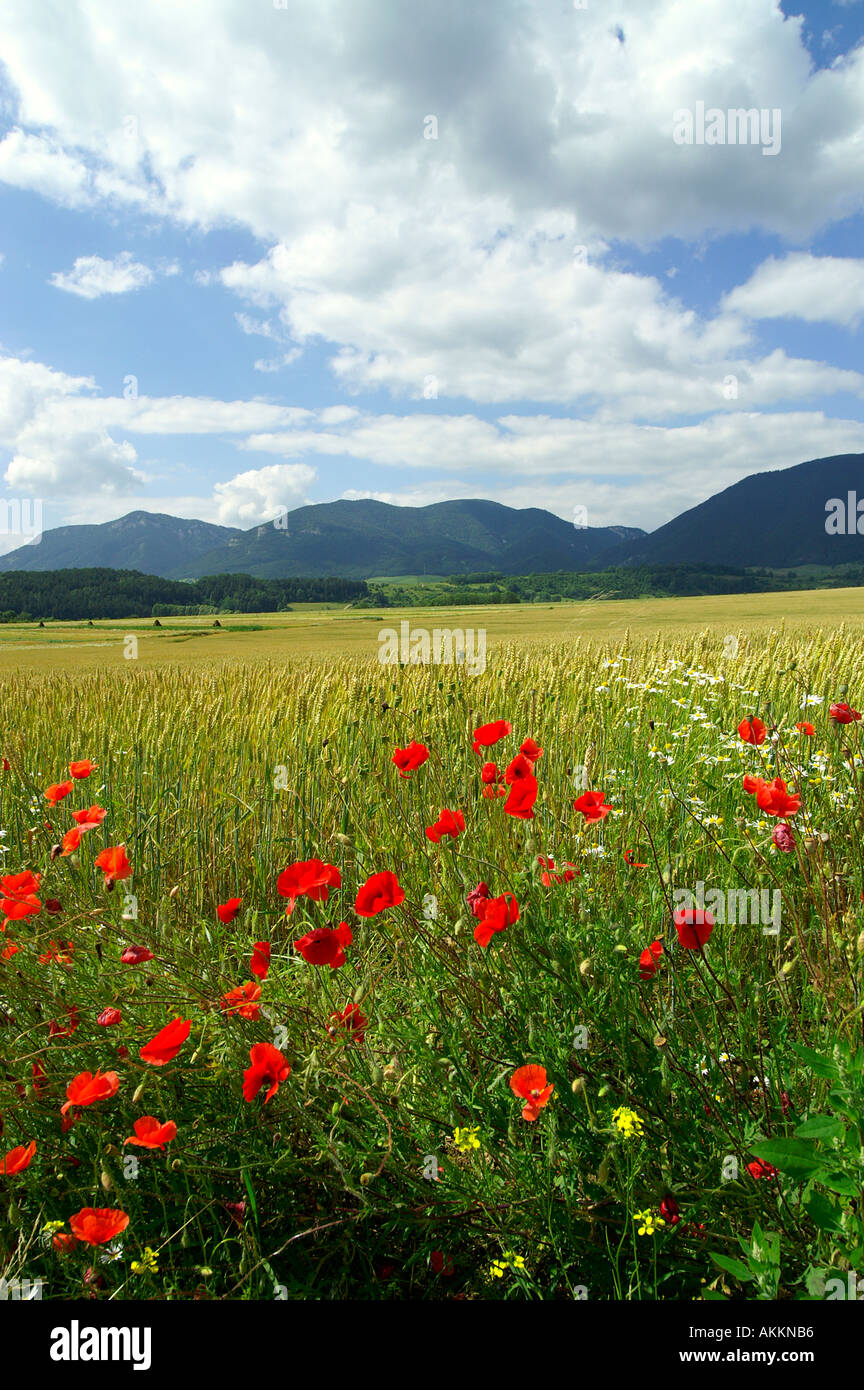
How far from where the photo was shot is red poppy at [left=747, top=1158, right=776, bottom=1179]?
1475 mm

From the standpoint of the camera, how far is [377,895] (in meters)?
1.63

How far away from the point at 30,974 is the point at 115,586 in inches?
3861

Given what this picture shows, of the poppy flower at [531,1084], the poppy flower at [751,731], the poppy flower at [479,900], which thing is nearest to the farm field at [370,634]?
the poppy flower at [751,731]

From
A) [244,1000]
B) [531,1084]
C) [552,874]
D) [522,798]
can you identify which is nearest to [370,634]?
[552,874]

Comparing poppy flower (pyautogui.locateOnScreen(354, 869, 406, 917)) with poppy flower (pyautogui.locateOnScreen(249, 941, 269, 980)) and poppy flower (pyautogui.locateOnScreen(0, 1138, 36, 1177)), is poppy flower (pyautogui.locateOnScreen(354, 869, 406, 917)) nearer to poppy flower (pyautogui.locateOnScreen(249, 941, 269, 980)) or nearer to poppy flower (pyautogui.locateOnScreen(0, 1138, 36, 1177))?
poppy flower (pyautogui.locateOnScreen(249, 941, 269, 980))

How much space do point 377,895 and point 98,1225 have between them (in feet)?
2.70

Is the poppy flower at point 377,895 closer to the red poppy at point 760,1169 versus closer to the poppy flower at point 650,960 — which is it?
the poppy flower at point 650,960

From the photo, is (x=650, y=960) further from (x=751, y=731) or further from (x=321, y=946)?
(x=751, y=731)

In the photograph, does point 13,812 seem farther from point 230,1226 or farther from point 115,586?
point 115,586

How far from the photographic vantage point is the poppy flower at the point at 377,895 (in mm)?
1593

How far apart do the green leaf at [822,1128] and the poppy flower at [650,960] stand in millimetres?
517

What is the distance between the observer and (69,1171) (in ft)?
5.86
